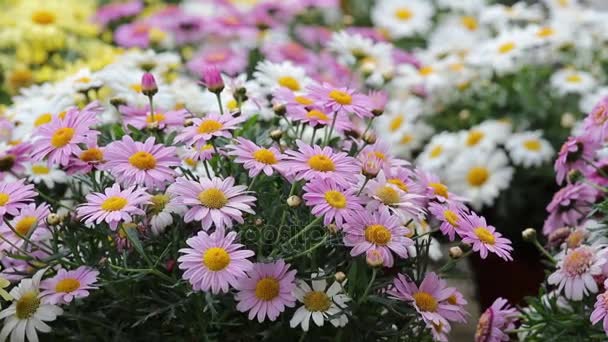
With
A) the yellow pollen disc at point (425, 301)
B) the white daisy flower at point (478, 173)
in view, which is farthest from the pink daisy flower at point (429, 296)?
the white daisy flower at point (478, 173)

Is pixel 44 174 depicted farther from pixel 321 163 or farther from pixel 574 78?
pixel 574 78

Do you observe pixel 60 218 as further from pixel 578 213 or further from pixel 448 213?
pixel 578 213

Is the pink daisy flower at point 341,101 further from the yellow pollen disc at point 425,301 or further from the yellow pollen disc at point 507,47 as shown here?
the yellow pollen disc at point 507,47

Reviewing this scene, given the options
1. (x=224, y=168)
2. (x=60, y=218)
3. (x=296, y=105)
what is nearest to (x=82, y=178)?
(x=60, y=218)

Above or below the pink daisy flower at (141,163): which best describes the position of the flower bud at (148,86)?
above

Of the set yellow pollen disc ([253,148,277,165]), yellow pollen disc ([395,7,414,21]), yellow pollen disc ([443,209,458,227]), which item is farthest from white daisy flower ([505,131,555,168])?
yellow pollen disc ([253,148,277,165])

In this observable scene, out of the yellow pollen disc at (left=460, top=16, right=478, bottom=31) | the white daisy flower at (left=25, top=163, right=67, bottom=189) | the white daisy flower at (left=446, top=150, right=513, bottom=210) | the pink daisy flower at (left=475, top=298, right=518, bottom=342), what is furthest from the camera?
the yellow pollen disc at (left=460, top=16, right=478, bottom=31)

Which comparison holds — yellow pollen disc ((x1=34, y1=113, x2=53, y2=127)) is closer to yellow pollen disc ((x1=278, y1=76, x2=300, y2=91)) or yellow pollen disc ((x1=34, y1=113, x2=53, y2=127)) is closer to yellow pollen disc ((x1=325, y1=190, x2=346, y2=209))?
yellow pollen disc ((x1=278, y1=76, x2=300, y2=91))
